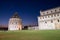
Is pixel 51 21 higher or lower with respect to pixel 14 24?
higher

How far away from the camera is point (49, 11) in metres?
58.5

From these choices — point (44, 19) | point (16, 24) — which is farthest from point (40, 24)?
point (16, 24)

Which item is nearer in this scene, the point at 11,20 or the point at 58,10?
the point at 58,10

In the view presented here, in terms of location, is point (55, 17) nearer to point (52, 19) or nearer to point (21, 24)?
point (52, 19)

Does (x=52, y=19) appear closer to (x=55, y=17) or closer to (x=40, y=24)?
(x=55, y=17)

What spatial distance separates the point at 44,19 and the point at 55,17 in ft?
22.5

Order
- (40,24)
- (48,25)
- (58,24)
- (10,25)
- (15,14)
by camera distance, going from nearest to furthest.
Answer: (58,24), (48,25), (40,24), (10,25), (15,14)

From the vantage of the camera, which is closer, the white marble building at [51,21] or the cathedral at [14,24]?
the white marble building at [51,21]

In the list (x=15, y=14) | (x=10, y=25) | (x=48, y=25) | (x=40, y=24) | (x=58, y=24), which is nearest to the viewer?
(x=58, y=24)

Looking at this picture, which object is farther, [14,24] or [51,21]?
[14,24]

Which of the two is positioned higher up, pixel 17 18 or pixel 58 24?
pixel 17 18

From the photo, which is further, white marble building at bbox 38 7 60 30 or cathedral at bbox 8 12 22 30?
cathedral at bbox 8 12 22 30

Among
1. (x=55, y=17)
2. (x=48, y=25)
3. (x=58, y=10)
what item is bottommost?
(x=48, y=25)

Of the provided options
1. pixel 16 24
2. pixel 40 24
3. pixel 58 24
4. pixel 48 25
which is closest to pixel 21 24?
pixel 16 24
